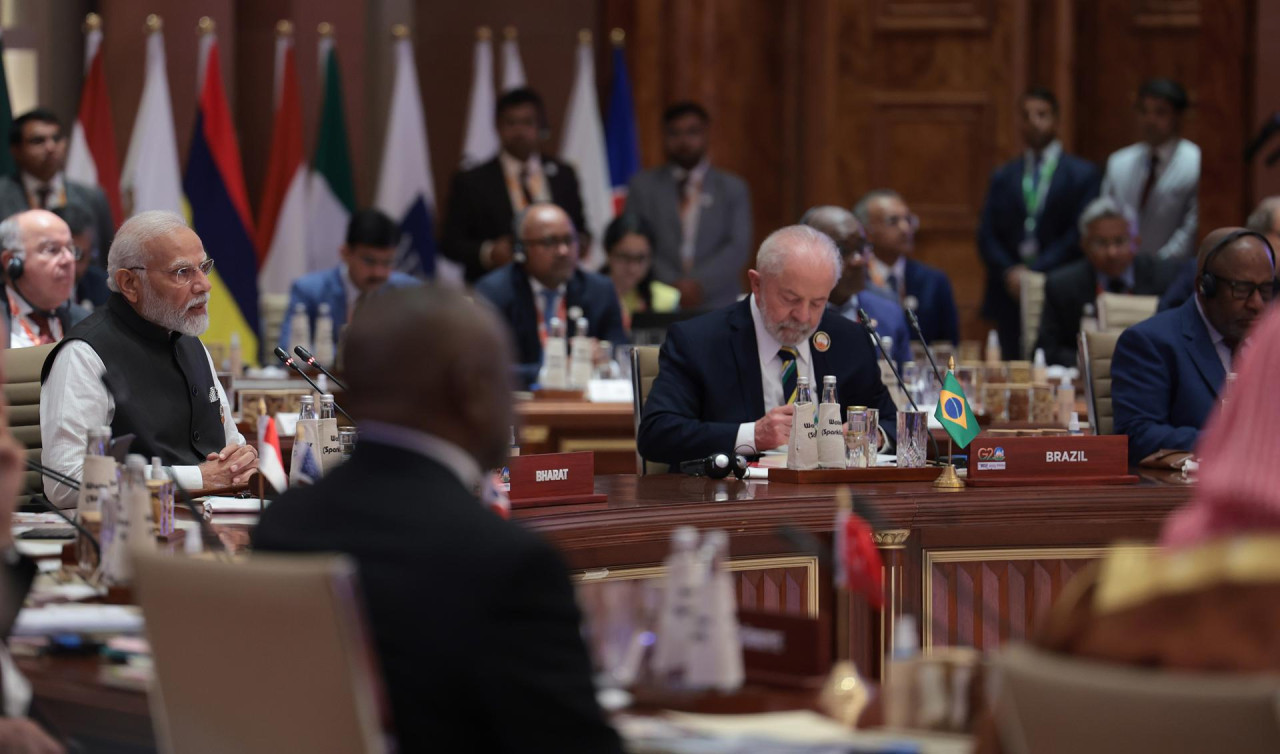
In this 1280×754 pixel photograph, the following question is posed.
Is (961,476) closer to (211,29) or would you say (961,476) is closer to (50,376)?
(50,376)

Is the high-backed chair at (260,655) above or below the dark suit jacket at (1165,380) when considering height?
below

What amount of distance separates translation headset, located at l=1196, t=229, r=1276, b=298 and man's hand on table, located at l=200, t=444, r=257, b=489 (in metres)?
2.55

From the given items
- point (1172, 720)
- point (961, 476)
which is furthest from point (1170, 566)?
point (961, 476)

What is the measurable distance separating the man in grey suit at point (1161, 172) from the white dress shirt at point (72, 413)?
6415 millimetres

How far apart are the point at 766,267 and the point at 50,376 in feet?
6.19

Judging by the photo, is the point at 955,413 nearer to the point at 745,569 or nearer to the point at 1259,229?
the point at 745,569

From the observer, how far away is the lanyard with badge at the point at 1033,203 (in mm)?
9320

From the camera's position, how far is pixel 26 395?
450cm

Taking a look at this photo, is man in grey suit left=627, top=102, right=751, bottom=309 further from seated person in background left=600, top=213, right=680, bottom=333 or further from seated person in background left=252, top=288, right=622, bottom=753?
seated person in background left=252, top=288, right=622, bottom=753

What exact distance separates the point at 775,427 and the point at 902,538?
59 cm

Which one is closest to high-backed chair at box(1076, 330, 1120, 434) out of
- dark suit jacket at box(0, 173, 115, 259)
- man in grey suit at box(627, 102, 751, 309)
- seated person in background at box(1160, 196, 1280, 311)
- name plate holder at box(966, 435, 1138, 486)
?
name plate holder at box(966, 435, 1138, 486)

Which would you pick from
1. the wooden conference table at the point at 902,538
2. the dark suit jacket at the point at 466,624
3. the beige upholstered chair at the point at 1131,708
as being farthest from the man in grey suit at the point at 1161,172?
the dark suit jacket at the point at 466,624

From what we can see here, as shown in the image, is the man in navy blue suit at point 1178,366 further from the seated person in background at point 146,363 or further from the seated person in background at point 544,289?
the seated person in background at point 544,289

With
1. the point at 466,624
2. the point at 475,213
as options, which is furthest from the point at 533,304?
the point at 466,624
